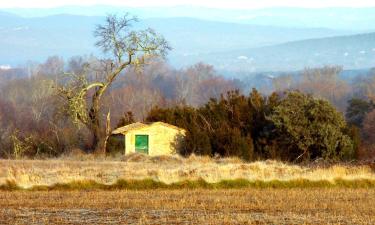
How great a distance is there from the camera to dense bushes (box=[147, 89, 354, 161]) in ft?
157

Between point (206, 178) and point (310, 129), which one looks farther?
point (310, 129)

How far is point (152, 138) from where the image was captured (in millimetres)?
51562

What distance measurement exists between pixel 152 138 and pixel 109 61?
7213 millimetres

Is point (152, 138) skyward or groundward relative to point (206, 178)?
groundward

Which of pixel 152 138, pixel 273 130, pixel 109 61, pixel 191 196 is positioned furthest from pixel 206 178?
pixel 109 61

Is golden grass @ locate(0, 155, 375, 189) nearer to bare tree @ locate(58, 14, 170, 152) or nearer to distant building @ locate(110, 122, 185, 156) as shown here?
distant building @ locate(110, 122, 185, 156)

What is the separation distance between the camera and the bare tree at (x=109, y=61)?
53.2m

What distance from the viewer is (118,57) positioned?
55.7 meters

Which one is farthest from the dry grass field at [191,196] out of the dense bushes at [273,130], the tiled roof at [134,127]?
the tiled roof at [134,127]

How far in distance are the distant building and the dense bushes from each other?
75 centimetres

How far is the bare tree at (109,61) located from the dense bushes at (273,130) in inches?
220

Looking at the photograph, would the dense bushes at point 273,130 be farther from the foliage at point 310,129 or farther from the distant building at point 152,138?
the distant building at point 152,138

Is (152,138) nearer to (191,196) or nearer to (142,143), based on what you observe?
(142,143)

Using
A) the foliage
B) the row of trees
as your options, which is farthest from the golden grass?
the row of trees
